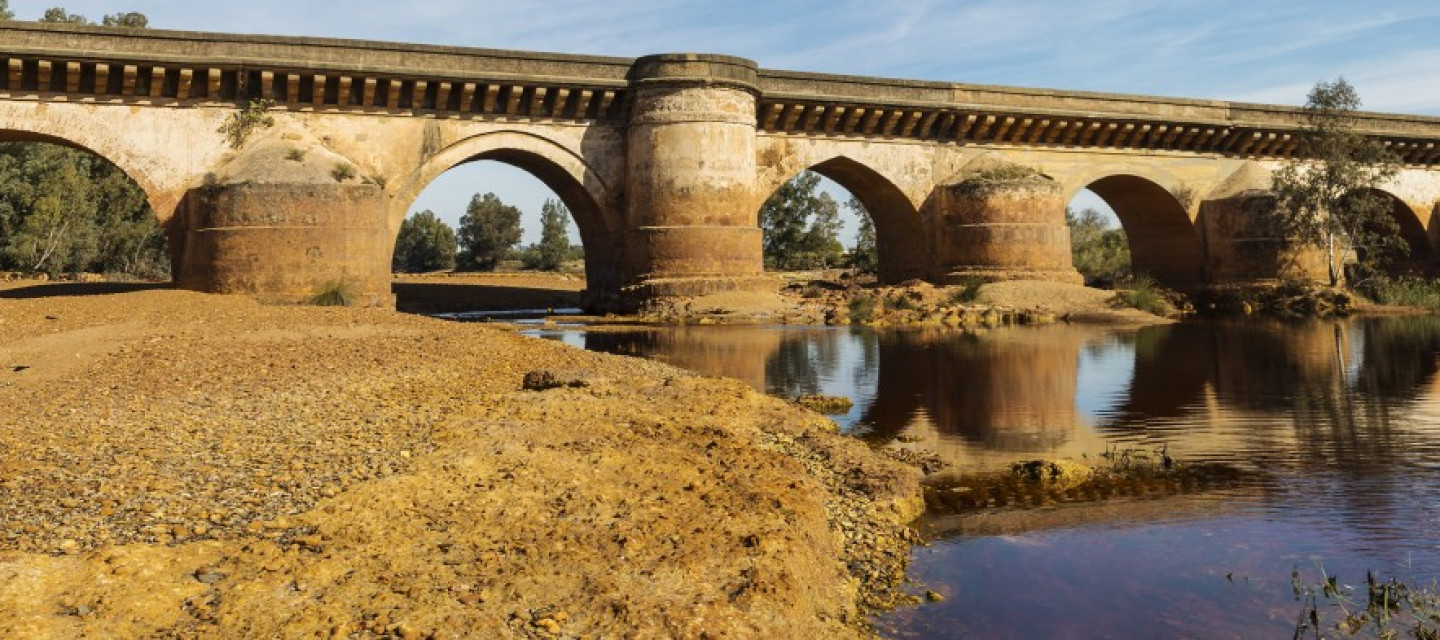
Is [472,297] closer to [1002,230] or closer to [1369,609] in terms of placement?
[1002,230]

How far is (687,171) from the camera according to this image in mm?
23812

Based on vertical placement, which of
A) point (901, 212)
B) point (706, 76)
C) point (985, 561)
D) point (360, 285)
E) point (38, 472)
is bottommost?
point (985, 561)

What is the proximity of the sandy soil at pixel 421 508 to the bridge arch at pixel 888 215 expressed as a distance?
63.0 feet

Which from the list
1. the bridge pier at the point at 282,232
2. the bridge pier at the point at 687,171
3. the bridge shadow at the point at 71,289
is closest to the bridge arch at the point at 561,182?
the bridge pier at the point at 687,171

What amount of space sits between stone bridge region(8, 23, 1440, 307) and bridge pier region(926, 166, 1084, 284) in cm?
5

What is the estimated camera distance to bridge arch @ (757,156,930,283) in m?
27.9

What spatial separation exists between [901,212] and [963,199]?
2119 millimetres

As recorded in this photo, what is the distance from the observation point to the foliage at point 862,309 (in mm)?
23609

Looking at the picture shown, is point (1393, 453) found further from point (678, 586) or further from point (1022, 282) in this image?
point (1022, 282)

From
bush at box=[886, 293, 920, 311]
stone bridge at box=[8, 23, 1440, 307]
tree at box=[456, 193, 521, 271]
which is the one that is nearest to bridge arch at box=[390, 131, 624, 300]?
stone bridge at box=[8, 23, 1440, 307]

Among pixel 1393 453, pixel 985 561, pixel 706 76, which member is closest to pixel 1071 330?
pixel 706 76

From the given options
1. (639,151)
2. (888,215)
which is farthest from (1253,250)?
(639,151)

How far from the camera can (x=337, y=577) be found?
4.09 meters

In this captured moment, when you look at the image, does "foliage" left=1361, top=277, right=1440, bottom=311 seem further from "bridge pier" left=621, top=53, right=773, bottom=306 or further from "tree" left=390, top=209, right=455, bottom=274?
"tree" left=390, top=209, right=455, bottom=274
